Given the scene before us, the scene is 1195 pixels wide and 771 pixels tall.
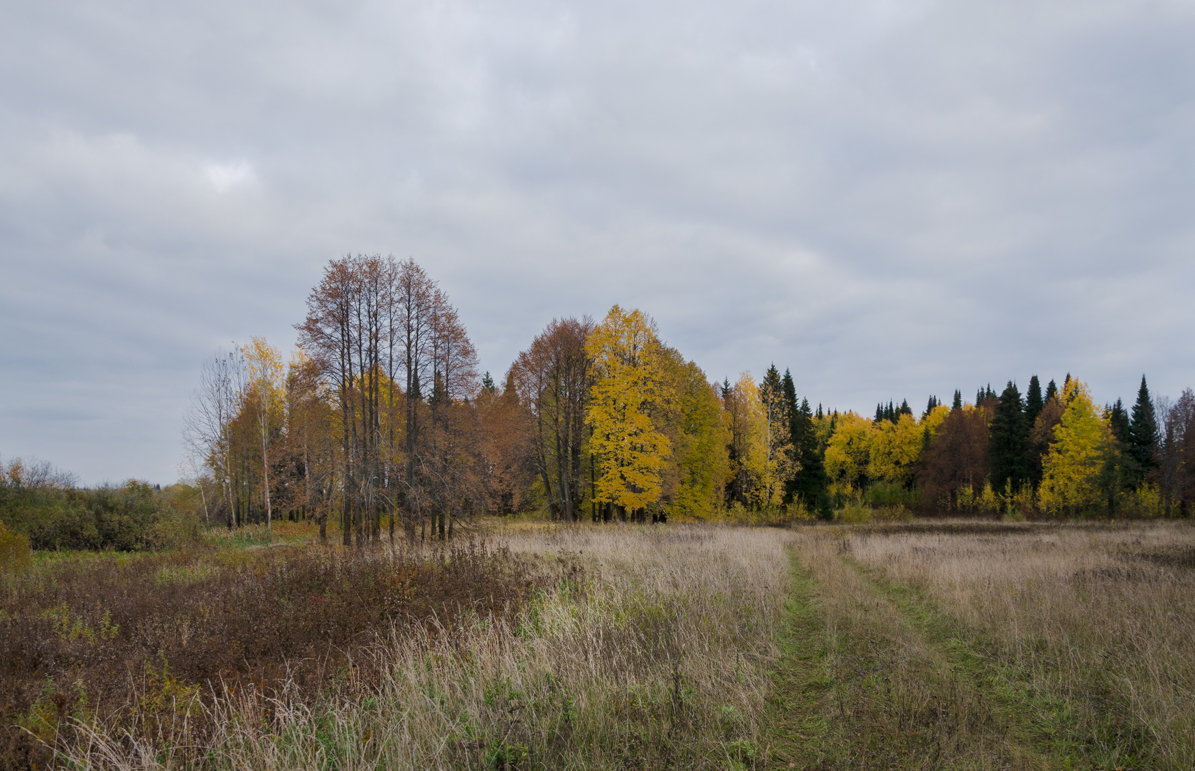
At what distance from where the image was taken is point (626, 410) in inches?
1158

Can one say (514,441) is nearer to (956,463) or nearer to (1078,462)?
(1078,462)

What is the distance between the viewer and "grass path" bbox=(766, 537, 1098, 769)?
4355mm

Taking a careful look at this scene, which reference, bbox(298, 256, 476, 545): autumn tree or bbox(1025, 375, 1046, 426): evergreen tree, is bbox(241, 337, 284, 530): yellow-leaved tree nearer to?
bbox(298, 256, 476, 545): autumn tree

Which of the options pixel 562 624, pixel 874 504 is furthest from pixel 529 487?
pixel 874 504

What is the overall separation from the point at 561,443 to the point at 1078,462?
1612 inches

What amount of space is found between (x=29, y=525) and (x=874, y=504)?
217ft

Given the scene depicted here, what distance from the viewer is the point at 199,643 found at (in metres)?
6.47

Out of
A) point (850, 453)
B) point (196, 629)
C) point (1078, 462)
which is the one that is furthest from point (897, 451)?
point (196, 629)

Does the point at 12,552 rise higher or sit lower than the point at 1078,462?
higher

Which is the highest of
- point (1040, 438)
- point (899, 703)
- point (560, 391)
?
point (560, 391)

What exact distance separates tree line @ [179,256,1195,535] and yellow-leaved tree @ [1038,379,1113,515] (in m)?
0.14

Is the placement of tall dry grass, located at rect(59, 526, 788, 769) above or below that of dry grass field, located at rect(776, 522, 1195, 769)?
above

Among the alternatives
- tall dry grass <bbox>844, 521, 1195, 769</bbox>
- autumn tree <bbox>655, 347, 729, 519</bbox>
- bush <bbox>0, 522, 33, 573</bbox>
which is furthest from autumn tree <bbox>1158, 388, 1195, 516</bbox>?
bush <bbox>0, 522, 33, 573</bbox>

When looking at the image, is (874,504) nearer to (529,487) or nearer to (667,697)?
(529,487)
